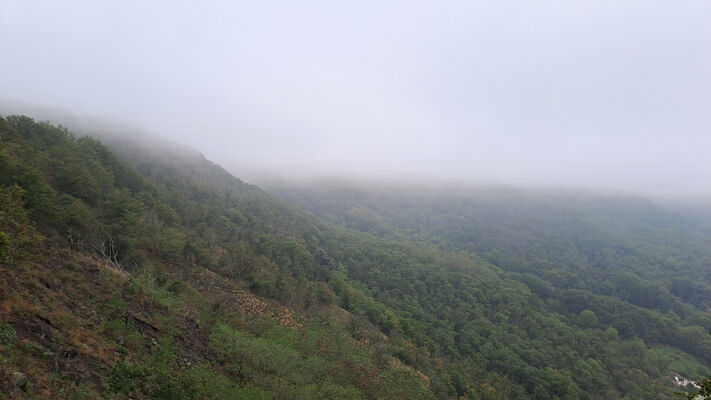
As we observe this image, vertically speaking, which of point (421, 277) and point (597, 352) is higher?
point (421, 277)

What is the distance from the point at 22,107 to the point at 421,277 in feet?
562

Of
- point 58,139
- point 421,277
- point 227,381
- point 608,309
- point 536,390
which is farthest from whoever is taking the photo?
point 608,309

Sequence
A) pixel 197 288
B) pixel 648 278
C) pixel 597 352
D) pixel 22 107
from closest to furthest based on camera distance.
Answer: pixel 197 288 → pixel 597 352 → pixel 22 107 → pixel 648 278

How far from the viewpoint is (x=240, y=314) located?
28781 millimetres

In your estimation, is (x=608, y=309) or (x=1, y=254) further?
(x=608, y=309)

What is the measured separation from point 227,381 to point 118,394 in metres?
6.64

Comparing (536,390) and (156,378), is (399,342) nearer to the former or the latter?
(536,390)

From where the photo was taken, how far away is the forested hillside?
14.6 meters

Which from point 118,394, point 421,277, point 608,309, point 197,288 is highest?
point 118,394

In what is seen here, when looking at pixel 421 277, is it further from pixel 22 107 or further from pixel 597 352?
pixel 22 107

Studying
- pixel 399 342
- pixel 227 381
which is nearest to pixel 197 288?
pixel 227 381

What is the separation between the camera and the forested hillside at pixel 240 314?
14562 mm

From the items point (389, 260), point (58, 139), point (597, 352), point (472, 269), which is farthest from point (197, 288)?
point (472, 269)

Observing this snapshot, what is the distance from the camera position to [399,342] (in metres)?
46.0
